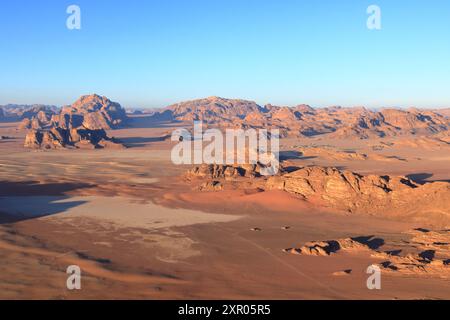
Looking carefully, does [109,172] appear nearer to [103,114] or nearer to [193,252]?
[193,252]

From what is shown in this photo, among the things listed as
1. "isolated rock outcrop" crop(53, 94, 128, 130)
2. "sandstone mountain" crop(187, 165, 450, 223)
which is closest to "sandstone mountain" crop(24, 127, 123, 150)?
"isolated rock outcrop" crop(53, 94, 128, 130)

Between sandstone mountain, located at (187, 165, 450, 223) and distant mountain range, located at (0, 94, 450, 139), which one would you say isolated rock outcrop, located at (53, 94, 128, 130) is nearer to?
distant mountain range, located at (0, 94, 450, 139)

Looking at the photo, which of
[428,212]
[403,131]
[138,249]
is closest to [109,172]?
[138,249]

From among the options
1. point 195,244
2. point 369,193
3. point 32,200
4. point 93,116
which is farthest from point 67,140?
point 195,244

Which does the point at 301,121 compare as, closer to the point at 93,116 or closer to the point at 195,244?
the point at 93,116

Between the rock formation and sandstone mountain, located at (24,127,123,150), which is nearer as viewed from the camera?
the rock formation

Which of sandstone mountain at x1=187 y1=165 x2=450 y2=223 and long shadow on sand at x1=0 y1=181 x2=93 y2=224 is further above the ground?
sandstone mountain at x1=187 y1=165 x2=450 y2=223

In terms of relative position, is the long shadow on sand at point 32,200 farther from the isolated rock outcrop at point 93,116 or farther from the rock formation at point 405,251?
the isolated rock outcrop at point 93,116
